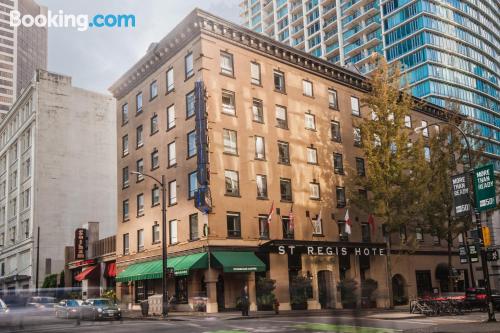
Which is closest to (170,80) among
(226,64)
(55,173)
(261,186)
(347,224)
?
(226,64)

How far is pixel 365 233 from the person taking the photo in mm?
45500

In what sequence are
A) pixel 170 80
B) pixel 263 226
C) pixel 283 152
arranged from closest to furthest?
pixel 263 226, pixel 283 152, pixel 170 80

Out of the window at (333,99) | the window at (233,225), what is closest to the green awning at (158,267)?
the window at (233,225)

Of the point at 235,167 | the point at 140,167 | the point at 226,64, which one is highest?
the point at 226,64

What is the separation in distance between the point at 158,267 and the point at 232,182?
26.1ft

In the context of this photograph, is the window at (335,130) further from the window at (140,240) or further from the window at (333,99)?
the window at (140,240)

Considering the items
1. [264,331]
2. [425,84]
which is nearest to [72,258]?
[264,331]

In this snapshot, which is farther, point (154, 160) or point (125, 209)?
point (125, 209)

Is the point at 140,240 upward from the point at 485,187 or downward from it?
downward

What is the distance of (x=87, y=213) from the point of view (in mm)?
65688

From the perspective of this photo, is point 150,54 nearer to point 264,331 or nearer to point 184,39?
point 184,39

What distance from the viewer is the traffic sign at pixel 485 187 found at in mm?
22234

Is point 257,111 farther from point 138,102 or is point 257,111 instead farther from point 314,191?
point 138,102

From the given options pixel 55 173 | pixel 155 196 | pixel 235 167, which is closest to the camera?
pixel 235 167
